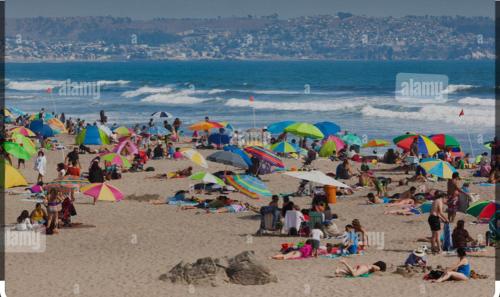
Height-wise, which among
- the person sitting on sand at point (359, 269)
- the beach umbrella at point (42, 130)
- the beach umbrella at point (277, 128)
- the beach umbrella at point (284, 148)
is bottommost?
the beach umbrella at point (42, 130)

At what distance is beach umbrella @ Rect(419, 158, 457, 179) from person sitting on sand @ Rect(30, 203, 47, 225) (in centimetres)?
903

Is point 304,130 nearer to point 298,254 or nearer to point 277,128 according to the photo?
point 277,128

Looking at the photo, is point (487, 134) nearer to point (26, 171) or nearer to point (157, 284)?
point (26, 171)

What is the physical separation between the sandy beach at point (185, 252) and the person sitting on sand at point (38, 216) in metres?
0.51

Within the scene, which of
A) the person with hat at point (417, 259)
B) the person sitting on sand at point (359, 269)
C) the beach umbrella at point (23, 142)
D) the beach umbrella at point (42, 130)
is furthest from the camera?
the beach umbrella at point (42, 130)

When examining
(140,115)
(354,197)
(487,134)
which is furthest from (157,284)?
(140,115)

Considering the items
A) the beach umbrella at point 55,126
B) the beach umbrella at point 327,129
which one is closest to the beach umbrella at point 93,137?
the beach umbrella at point 327,129

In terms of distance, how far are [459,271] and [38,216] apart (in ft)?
27.6

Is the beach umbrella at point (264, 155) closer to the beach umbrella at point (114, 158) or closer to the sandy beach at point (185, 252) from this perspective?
the sandy beach at point (185, 252)

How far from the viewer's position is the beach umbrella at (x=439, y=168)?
72.1 feet

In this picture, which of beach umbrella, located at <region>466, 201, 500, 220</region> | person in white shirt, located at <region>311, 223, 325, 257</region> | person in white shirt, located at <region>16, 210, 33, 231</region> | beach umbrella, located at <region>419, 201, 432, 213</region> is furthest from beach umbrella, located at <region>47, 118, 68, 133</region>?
beach umbrella, located at <region>466, 201, 500, 220</region>

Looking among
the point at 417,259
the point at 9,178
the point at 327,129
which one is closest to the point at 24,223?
the point at 9,178

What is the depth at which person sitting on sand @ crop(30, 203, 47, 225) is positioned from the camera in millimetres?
18391

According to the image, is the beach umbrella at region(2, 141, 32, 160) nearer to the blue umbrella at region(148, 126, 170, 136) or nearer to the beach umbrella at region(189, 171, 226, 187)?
the beach umbrella at region(189, 171, 226, 187)
